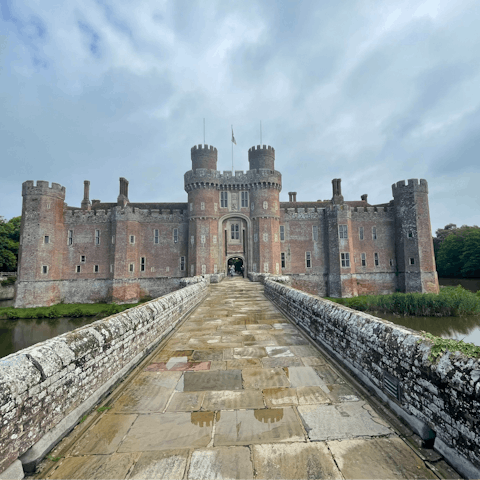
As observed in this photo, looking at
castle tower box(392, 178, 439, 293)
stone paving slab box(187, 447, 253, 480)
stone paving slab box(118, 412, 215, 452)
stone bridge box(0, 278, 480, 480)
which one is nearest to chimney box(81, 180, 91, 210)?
stone bridge box(0, 278, 480, 480)

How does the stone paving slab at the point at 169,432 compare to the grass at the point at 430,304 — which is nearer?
the stone paving slab at the point at 169,432

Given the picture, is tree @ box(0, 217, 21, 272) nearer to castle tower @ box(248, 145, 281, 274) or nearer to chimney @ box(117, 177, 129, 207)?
chimney @ box(117, 177, 129, 207)

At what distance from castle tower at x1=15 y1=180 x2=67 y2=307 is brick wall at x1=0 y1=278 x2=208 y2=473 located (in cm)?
3217

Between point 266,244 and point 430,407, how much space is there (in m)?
30.3

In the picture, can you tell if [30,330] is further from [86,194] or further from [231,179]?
[231,179]

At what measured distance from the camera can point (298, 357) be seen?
19.1ft

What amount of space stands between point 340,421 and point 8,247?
5384 centimetres

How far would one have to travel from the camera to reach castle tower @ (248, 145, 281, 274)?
109 ft

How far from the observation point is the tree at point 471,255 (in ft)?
153

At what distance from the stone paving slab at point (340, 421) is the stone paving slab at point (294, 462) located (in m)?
0.25

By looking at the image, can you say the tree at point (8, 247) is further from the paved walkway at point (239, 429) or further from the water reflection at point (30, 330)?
the paved walkway at point (239, 429)

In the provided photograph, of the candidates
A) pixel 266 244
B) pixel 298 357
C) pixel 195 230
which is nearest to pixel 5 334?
pixel 195 230

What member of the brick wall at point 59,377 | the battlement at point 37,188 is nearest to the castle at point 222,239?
the battlement at point 37,188

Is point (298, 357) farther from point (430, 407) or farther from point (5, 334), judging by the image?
→ point (5, 334)
